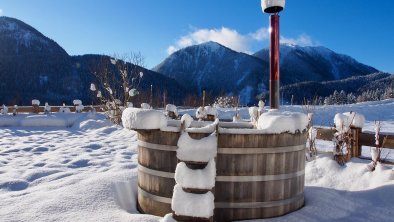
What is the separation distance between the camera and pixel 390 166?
6422 mm

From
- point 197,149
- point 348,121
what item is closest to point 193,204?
point 197,149

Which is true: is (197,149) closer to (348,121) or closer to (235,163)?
(235,163)

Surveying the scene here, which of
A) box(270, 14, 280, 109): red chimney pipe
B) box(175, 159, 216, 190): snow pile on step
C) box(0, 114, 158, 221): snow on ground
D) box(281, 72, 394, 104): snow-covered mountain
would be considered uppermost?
box(281, 72, 394, 104): snow-covered mountain

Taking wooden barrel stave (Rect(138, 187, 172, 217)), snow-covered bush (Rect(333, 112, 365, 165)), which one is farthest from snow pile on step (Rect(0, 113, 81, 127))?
snow-covered bush (Rect(333, 112, 365, 165))

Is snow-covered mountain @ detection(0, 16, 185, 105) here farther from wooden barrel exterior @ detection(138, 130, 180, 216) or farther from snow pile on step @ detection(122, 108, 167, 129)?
snow pile on step @ detection(122, 108, 167, 129)

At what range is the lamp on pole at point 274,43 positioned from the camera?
5547mm

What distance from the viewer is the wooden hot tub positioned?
4.42 m

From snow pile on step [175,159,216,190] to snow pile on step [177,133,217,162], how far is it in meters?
0.11

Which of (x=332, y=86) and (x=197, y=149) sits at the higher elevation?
(x=332, y=86)

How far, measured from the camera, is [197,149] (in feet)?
13.4

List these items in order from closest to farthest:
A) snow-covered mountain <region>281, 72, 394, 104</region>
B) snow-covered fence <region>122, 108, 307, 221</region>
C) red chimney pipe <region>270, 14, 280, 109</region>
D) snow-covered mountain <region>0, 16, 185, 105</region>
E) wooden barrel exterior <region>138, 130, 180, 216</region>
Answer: snow-covered fence <region>122, 108, 307, 221</region>, wooden barrel exterior <region>138, 130, 180, 216</region>, red chimney pipe <region>270, 14, 280, 109</region>, snow-covered mountain <region>0, 16, 185, 105</region>, snow-covered mountain <region>281, 72, 394, 104</region>

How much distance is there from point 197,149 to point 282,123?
1.20 metres

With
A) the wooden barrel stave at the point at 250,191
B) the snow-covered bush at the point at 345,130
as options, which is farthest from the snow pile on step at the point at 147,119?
the snow-covered bush at the point at 345,130

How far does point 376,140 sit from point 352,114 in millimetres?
745
